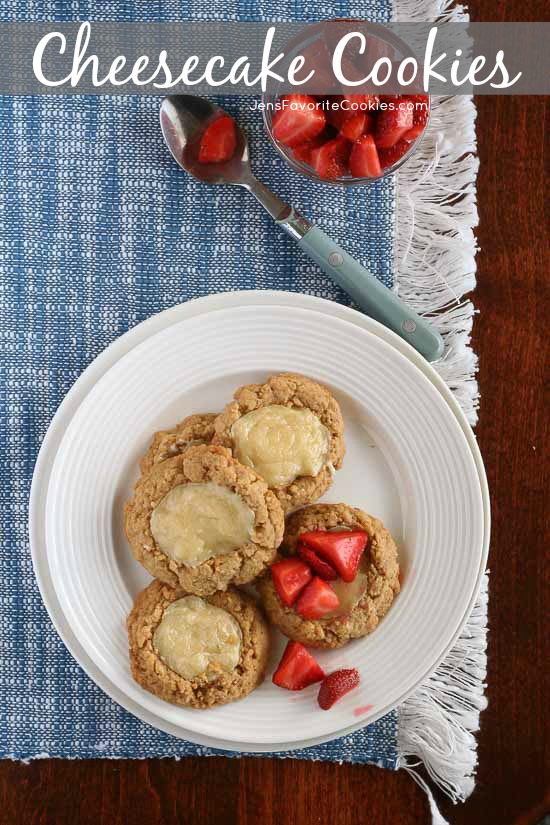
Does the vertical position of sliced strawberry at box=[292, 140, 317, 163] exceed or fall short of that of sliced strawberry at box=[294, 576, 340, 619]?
it exceeds it

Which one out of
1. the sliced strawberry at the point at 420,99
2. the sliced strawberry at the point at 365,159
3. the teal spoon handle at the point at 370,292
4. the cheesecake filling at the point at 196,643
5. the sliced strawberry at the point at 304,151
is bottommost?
the cheesecake filling at the point at 196,643

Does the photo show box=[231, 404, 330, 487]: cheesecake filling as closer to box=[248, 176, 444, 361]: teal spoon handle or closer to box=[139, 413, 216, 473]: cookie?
box=[139, 413, 216, 473]: cookie

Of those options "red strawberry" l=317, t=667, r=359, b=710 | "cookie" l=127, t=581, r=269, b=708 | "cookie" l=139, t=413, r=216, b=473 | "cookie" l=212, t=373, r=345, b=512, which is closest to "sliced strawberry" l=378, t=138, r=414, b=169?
"cookie" l=212, t=373, r=345, b=512

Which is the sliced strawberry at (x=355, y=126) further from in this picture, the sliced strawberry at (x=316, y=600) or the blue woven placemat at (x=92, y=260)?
the sliced strawberry at (x=316, y=600)

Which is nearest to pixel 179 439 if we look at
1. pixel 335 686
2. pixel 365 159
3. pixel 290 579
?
pixel 290 579

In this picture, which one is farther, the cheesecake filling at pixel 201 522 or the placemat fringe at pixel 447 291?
the placemat fringe at pixel 447 291

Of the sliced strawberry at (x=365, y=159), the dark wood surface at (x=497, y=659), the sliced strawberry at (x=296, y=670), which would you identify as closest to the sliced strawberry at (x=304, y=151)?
the sliced strawberry at (x=365, y=159)

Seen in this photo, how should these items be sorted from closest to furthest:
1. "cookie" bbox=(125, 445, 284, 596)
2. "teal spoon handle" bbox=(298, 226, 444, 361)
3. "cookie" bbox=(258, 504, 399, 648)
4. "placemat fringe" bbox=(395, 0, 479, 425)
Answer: "cookie" bbox=(125, 445, 284, 596), "cookie" bbox=(258, 504, 399, 648), "teal spoon handle" bbox=(298, 226, 444, 361), "placemat fringe" bbox=(395, 0, 479, 425)
